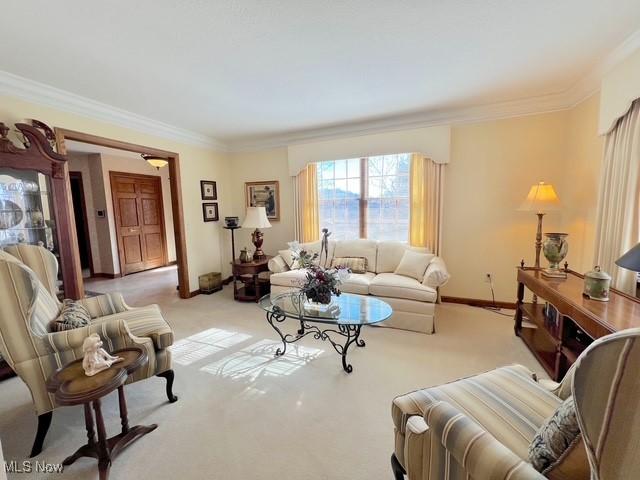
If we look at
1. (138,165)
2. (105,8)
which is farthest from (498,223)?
(138,165)

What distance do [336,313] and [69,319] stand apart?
1892 mm

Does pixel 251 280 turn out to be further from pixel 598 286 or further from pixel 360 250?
pixel 598 286

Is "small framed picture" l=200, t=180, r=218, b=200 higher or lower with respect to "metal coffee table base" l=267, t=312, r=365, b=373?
higher

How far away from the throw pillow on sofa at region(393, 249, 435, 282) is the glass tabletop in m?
0.96

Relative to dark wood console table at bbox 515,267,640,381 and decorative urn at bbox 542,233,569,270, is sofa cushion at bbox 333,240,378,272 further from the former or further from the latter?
decorative urn at bbox 542,233,569,270

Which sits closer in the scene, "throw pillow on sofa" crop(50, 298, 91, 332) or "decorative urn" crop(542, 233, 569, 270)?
"throw pillow on sofa" crop(50, 298, 91, 332)

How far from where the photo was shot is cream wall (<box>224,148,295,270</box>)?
475cm

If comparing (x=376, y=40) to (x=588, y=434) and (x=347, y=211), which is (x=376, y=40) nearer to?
(x=588, y=434)

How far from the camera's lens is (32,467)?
5.04ft

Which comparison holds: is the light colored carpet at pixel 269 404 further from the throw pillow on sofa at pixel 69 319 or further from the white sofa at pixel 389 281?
the throw pillow on sofa at pixel 69 319

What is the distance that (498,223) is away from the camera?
354 centimetres

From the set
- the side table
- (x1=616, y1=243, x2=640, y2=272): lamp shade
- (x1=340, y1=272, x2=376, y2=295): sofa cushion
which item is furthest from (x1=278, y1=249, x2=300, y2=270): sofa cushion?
(x1=616, y1=243, x2=640, y2=272): lamp shade

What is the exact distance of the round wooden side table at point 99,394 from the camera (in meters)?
1.35

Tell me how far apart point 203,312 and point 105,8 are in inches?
123
